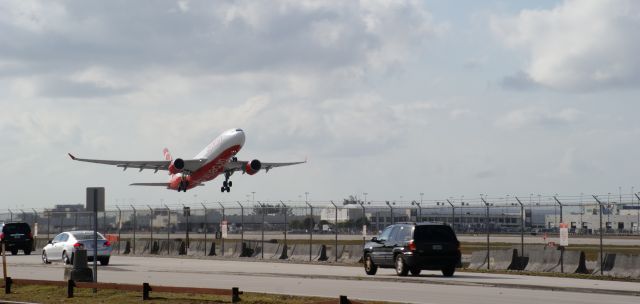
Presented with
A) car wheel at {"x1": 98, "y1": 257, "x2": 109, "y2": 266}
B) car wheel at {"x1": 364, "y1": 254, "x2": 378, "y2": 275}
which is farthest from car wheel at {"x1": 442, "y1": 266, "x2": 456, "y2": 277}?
car wheel at {"x1": 98, "y1": 257, "x2": 109, "y2": 266}

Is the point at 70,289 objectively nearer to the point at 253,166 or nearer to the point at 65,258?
the point at 65,258

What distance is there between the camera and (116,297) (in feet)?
73.3

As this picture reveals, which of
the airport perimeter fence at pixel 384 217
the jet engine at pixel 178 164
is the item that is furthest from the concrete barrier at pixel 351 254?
the jet engine at pixel 178 164

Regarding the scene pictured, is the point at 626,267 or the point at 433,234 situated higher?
the point at 433,234

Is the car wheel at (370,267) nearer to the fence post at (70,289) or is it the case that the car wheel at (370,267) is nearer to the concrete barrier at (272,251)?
the fence post at (70,289)

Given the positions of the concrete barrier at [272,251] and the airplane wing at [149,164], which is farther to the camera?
the airplane wing at [149,164]

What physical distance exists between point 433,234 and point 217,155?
137 feet

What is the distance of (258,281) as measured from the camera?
2775 cm

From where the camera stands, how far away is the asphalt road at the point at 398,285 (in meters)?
20.7

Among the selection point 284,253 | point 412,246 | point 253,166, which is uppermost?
point 253,166

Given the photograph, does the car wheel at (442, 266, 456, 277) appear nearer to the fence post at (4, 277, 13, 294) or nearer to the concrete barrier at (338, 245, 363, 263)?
the concrete barrier at (338, 245, 363, 263)

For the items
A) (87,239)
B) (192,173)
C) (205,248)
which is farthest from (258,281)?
(192,173)

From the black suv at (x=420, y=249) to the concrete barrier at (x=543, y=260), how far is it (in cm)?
453

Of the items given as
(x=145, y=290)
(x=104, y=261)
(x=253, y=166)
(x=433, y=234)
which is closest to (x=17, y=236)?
(x=104, y=261)
